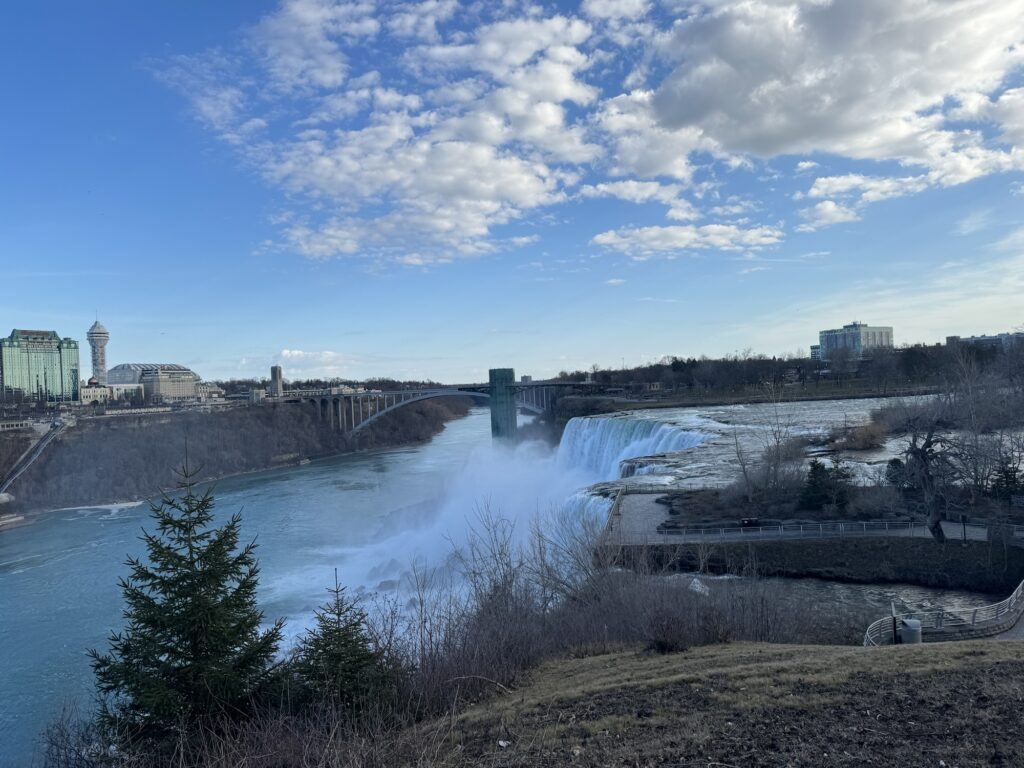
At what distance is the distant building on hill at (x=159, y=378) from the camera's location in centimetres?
9219

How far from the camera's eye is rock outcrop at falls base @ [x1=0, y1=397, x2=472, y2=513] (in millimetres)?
32594

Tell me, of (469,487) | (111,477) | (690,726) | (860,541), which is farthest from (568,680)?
(111,477)

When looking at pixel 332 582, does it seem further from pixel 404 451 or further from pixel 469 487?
pixel 404 451

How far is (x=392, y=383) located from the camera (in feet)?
349

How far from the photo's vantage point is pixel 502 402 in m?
43.8

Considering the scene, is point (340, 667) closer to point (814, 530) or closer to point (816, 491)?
point (814, 530)

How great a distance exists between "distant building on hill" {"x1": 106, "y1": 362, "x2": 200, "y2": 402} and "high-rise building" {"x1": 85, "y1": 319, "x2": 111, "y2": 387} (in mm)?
5900

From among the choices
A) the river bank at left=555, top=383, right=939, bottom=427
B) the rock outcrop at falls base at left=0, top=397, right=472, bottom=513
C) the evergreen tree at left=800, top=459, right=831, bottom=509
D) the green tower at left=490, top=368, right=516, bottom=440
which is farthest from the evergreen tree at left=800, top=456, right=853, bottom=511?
the green tower at left=490, top=368, right=516, bottom=440

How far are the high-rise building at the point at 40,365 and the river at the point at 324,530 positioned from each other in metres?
62.7

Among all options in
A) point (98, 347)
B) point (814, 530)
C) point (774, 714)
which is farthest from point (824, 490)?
point (98, 347)

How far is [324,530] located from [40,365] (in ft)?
285

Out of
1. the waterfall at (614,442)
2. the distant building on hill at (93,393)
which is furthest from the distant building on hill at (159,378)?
the waterfall at (614,442)

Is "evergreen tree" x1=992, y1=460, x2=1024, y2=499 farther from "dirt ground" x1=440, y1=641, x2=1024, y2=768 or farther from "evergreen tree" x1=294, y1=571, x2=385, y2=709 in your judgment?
"evergreen tree" x1=294, y1=571, x2=385, y2=709

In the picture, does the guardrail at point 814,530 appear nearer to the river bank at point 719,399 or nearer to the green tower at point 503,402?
the river bank at point 719,399
